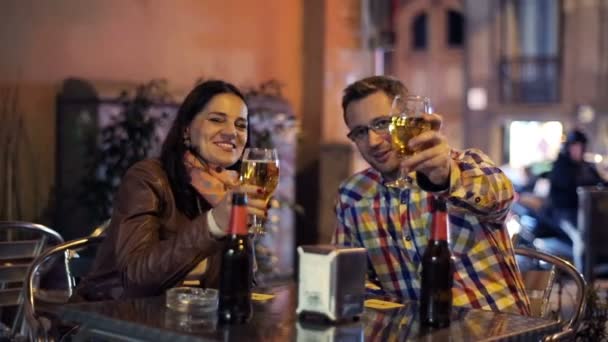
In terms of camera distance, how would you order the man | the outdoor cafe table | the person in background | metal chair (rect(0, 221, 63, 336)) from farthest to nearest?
Result: 1. the person in background
2. metal chair (rect(0, 221, 63, 336))
3. the man
4. the outdoor cafe table

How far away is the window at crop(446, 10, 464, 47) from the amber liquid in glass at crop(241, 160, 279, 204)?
17.0m

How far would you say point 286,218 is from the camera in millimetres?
6684

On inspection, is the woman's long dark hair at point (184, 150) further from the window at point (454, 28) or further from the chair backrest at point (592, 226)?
the window at point (454, 28)

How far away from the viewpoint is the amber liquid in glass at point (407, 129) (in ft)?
7.04

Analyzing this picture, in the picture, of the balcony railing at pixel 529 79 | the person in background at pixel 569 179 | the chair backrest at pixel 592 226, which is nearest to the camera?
the chair backrest at pixel 592 226

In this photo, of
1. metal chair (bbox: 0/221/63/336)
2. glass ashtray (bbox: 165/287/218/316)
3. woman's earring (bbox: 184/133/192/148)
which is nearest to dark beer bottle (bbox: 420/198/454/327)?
glass ashtray (bbox: 165/287/218/316)

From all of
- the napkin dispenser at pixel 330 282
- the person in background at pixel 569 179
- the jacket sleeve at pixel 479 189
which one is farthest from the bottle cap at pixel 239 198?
the person in background at pixel 569 179

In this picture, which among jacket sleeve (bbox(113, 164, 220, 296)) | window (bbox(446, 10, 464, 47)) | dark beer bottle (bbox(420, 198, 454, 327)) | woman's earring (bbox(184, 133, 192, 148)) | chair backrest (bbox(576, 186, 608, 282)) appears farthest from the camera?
window (bbox(446, 10, 464, 47))

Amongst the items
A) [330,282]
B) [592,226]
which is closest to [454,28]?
[592,226]

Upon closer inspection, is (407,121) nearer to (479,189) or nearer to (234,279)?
(479,189)

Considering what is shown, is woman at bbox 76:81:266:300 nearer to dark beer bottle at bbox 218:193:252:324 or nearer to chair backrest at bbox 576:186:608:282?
dark beer bottle at bbox 218:193:252:324

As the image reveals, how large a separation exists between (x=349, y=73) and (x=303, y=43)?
421mm

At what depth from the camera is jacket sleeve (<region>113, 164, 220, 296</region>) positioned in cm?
227

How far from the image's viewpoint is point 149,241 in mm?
2518
